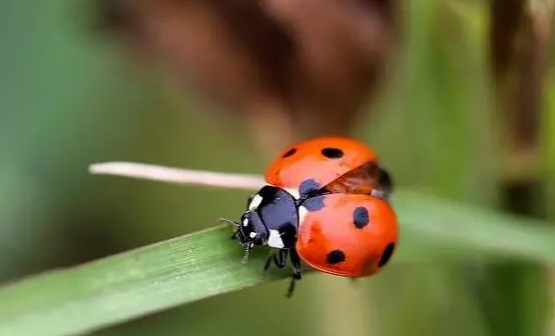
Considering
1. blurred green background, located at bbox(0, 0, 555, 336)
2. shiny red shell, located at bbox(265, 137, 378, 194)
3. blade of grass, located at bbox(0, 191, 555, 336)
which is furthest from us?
blurred green background, located at bbox(0, 0, 555, 336)

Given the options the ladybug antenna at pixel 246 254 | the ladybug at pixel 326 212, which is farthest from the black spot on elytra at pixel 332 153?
the ladybug antenna at pixel 246 254

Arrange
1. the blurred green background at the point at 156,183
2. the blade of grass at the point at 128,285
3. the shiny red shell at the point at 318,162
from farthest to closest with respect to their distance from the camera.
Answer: the blurred green background at the point at 156,183 → the shiny red shell at the point at 318,162 → the blade of grass at the point at 128,285

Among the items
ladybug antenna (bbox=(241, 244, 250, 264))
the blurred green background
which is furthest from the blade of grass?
the blurred green background

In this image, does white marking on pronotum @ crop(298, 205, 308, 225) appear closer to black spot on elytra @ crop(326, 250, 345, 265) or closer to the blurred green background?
Answer: black spot on elytra @ crop(326, 250, 345, 265)

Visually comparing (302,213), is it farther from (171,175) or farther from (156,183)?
(156,183)

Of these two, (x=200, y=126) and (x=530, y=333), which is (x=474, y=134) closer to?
(x=530, y=333)

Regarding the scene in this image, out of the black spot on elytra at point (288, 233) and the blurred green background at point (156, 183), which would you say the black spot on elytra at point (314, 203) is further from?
the blurred green background at point (156, 183)

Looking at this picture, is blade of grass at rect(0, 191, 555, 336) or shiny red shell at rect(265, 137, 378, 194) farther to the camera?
shiny red shell at rect(265, 137, 378, 194)
